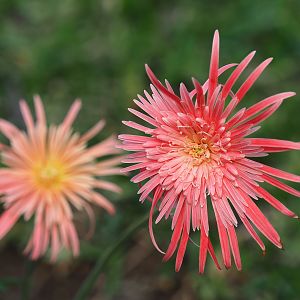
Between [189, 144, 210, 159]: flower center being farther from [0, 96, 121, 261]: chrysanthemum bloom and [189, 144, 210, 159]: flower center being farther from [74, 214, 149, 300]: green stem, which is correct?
[0, 96, 121, 261]: chrysanthemum bloom

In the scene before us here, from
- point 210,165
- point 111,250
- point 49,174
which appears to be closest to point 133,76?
point 49,174

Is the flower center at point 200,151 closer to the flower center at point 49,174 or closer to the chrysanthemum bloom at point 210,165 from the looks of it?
the chrysanthemum bloom at point 210,165

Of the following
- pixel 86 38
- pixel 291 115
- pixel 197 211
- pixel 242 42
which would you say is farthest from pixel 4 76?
pixel 197 211

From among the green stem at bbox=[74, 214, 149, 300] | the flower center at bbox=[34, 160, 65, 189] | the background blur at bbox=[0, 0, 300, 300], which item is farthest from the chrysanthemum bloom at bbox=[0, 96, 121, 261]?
the background blur at bbox=[0, 0, 300, 300]

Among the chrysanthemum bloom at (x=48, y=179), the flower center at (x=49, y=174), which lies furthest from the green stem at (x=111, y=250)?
the flower center at (x=49, y=174)

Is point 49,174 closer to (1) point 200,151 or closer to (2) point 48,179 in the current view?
(2) point 48,179

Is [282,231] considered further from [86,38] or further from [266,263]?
[86,38]
